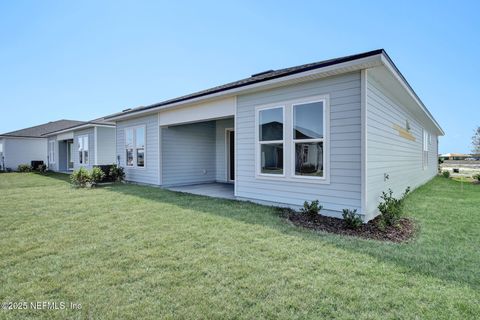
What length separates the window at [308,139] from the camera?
5.57 m

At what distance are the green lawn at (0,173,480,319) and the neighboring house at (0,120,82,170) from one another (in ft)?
74.9

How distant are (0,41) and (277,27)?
39.3 feet

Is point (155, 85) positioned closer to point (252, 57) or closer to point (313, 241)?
point (252, 57)

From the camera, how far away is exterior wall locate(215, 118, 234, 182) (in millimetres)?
11609

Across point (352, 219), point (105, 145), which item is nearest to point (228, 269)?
point (352, 219)

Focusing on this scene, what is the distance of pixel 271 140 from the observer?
6.51m

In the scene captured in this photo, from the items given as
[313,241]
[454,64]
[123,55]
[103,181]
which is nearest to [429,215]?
[313,241]

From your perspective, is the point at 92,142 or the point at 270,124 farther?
the point at 92,142

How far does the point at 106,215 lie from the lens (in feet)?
18.2

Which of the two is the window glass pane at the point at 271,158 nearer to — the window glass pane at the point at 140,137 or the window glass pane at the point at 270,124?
the window glass pane at the point at 270,124

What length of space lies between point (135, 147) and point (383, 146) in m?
9.69

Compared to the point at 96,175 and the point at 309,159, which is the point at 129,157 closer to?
the point at 96,175

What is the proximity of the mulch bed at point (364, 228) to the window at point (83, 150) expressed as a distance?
1465cm

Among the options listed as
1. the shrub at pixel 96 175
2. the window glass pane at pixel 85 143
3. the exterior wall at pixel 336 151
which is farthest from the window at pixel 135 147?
the exterior wall at pixel 336 151
